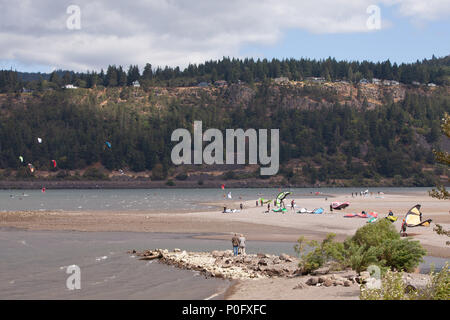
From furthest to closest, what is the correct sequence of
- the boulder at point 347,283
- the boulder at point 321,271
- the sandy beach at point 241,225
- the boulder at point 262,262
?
the sandy beach at point 241,225
the boulder at point 262,262
the boulder at point 321,271
the boulder at point 347,283

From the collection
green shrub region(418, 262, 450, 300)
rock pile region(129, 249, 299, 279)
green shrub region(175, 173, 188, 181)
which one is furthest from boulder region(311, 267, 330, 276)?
green shrub region(175, 173, 188, 181)

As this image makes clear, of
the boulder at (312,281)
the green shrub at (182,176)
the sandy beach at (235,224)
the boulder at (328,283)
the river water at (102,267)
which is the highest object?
the boulder at (328,283)

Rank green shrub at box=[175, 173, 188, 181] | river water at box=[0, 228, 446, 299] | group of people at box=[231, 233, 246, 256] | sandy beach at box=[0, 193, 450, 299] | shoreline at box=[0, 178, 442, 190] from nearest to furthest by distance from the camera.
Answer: river water at box=[0, 228, 446, 299] < group of people at box=[231, 233, 246, 256] < sandy beach at box=[0, 193, 450, 299] < shoreline at box=[0, 178, 442, 190] < green shrub at box=[175, 173, 188, 181]

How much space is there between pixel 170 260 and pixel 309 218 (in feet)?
97.4

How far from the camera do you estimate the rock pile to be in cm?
2416

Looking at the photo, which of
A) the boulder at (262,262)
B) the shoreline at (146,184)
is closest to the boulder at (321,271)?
the boulder at (262,262)

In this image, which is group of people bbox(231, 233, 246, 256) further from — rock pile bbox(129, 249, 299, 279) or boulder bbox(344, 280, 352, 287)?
boulder bbox(344, 280, 352, 287)

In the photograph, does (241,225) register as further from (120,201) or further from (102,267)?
(120,201)

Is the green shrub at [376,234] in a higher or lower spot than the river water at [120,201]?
higher

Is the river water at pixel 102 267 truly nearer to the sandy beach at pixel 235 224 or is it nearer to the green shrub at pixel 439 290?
the sandy beach at pixel 235 224

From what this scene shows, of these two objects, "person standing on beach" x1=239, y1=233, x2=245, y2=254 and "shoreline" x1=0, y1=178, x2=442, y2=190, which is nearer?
"person standing on beach" x1=239, y1=233, x2=245, y2=254

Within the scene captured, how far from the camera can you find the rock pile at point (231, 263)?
79.3ft

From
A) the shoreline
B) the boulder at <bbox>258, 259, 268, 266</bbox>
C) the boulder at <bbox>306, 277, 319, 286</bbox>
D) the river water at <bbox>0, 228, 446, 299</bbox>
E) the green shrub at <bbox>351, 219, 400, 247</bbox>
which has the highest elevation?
the green shrub at <bbox>351, 219, 400, 247</bbox>

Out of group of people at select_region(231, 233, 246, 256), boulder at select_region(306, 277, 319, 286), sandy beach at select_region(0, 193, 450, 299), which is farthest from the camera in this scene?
sandy beach at select_region(0, 193, 450, 299)
